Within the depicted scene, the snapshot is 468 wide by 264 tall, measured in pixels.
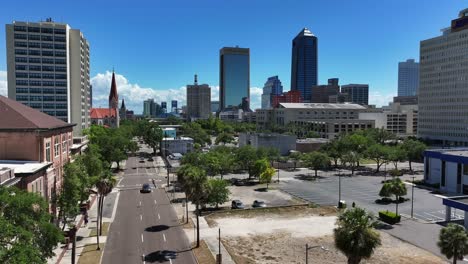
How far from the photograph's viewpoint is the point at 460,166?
71938mm

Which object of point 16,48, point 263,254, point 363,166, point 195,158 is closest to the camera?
point 263,254

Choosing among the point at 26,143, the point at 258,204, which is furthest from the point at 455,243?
the point at 26,143

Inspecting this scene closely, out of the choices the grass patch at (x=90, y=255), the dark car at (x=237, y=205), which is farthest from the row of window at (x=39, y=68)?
the grass patch at (x=90, y=255)

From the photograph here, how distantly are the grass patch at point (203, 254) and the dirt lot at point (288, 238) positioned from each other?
231 centimetres

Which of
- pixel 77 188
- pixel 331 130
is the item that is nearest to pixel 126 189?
pixel 77 188

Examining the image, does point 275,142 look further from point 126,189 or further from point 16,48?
point 16,48

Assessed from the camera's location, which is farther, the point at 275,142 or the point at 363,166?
the point at 275,142

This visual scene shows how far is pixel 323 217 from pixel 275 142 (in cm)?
7000

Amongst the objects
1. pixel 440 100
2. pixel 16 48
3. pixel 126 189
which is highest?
pixel 16 48

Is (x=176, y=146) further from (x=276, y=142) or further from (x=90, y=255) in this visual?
(x=90, y=255)

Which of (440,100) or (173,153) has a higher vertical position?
(440,100)

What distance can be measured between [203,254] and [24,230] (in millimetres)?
22010

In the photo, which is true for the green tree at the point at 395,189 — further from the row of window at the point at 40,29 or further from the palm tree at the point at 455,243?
the row of window at the point at 40,29

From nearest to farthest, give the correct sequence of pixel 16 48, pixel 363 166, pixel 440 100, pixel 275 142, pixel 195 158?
pixel 195 158 → pixel 363 166 → pixel 275 142 → pixel 16 48 → pixel 440 100
